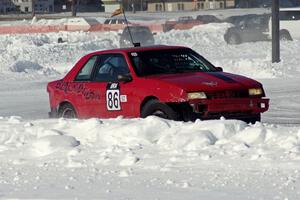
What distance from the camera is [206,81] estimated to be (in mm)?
11742

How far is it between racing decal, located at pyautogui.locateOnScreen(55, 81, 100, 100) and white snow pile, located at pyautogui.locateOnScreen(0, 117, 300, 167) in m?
2.26

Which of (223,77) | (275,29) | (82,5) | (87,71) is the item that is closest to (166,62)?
(223,77)

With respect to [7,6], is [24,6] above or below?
below

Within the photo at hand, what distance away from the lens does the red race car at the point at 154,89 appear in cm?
1153

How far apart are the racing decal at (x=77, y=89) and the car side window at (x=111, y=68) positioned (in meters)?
0.22

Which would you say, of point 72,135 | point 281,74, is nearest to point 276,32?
point 281,74

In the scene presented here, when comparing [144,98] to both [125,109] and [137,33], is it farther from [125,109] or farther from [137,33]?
[137,33]

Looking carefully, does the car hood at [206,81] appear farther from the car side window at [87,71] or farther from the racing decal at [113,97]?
the car side window at [87,71]

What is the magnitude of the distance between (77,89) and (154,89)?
1.75 metres

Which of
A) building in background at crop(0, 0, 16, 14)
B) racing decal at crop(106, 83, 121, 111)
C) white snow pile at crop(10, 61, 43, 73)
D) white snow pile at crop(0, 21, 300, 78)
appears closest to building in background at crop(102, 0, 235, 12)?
building in background at crop(0, 0, 16, 14)

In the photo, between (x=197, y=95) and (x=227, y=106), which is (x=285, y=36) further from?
(x=197, y=95)

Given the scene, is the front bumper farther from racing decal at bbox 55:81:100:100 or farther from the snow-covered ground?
racing decal at bbox 55:81:100:100

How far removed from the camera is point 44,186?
8039 mm

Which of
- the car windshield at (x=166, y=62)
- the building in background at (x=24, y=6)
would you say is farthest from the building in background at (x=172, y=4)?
the car windshield at (x=166, y=62)
